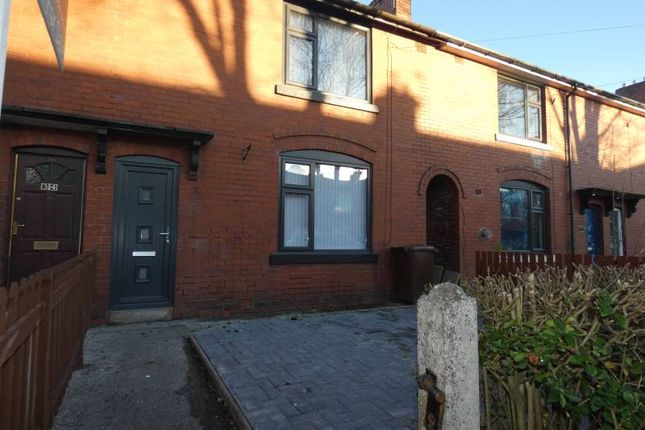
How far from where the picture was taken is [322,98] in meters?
7.50

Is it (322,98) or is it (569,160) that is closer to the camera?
(322,98)

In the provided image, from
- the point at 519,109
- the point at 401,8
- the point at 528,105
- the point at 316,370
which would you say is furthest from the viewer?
the point at 528,105

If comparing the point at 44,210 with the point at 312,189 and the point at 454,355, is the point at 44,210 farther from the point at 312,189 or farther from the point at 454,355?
the point at 454,355

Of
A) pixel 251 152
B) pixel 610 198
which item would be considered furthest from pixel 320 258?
pixel 610 198

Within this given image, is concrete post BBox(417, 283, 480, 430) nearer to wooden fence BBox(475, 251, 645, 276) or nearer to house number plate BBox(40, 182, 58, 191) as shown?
wooden fence BBox(475, 251, 645, 276)

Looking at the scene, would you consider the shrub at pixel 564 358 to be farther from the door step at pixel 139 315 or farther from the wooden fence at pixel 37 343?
the door step at pixel 139 315

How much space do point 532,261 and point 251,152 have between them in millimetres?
5204

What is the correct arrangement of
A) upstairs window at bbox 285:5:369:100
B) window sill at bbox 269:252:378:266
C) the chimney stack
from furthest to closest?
the chimney stack < upstairs window at bbox 285:5:369:100 < window sill at bbox 269:252:378:266

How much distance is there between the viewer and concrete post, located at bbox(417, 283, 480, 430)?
1.85 meters

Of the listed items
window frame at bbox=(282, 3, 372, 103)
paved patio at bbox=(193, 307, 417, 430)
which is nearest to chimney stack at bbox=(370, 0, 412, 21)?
window frame at bbox=(282, 3, 372, 103)

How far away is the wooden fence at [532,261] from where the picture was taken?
19.9ft

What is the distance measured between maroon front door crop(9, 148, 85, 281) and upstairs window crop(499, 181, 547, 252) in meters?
9.01

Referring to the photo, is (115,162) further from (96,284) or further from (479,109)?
(479,109)

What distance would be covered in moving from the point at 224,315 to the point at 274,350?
2.04 meters
